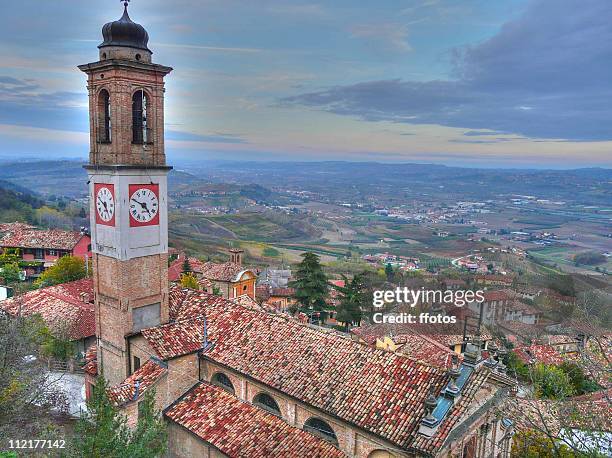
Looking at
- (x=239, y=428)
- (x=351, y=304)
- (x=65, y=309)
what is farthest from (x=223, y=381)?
(x=351, y=304)

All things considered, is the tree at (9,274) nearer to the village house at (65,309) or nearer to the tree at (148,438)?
the village house at (65,309)

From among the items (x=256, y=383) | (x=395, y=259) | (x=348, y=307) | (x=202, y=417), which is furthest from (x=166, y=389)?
(x=395, y=259)

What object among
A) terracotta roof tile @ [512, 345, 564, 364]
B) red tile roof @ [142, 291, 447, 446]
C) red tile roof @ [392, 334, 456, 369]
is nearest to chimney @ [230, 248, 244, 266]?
red tile roof @ [392, 334, 456, 369]

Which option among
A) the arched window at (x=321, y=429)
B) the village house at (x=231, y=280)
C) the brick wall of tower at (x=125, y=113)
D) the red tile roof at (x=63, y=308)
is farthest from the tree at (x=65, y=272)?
the arched window at (x=321, y=429)

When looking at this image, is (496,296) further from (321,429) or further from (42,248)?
(42,248)

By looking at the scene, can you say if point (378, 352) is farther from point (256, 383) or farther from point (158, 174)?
point (158, 174)
